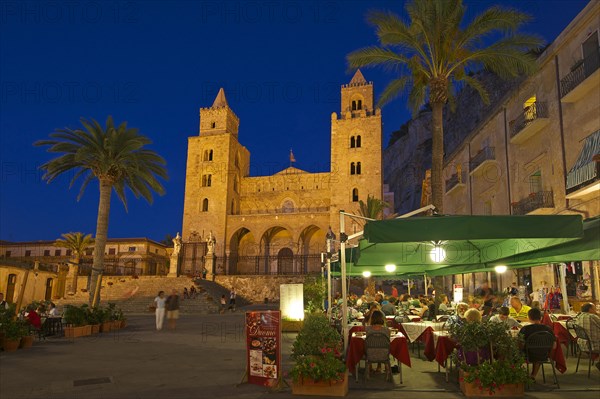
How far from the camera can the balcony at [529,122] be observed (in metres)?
17.3

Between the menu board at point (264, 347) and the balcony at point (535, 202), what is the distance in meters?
13.9

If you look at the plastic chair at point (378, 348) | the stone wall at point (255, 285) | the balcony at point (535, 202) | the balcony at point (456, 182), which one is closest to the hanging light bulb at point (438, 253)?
the plastic chair at point (378, 348)

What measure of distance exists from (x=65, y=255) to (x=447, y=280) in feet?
137

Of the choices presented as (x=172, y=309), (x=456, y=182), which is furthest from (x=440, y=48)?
(x=456, y=182)

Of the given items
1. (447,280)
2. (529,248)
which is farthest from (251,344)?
(447,280)

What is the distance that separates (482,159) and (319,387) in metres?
20.1

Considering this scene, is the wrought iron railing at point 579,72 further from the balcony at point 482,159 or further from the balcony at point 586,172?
the balcony at point 482,159

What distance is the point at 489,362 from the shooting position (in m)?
6.38

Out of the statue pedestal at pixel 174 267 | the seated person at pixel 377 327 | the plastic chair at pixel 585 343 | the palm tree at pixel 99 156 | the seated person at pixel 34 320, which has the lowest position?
the seated person at pixel 34 320

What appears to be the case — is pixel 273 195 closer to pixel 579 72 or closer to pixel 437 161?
pixel 579 72

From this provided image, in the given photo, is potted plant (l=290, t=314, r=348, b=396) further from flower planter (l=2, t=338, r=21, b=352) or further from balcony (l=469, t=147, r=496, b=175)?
balcony (l=469, t=147, r=496, b=175)

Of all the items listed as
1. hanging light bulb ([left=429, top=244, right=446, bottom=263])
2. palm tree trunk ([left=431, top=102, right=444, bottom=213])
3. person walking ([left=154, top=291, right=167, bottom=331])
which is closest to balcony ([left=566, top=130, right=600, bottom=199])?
palm tree trunk ([left=431, top=102, right=444, bottom=213])

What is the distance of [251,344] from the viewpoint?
7.09m

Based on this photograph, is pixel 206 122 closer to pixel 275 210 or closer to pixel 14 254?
pixel 275 210
